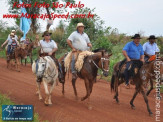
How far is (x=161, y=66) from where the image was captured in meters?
8.84

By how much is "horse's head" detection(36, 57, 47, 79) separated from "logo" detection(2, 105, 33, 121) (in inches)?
68.9

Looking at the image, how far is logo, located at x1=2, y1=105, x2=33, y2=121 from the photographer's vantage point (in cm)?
629

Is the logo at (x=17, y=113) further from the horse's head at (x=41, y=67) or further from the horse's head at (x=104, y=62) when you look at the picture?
the horse's head at (x=104, y=62)

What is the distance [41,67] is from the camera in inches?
324

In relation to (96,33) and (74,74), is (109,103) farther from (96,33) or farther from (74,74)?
(96,33)

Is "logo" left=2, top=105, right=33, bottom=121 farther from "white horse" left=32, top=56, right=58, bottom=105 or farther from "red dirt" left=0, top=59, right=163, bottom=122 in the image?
"white horse" left=32, top=56, right=58, bottom=105

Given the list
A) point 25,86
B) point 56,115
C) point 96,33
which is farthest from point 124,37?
point 56,115

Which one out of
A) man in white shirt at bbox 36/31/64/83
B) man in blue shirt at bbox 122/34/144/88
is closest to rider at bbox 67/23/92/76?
man in white shirt at bbox 36/31/64/83

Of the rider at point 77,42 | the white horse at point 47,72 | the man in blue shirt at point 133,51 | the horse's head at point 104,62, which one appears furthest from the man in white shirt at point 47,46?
the man in blue shirt at point 133,51

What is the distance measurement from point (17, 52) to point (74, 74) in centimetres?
1012

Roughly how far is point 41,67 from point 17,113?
2.14 m

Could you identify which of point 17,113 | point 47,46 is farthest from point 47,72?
point 17,113

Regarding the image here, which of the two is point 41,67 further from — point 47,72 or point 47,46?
point 47,46

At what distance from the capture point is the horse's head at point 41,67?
8203mm
